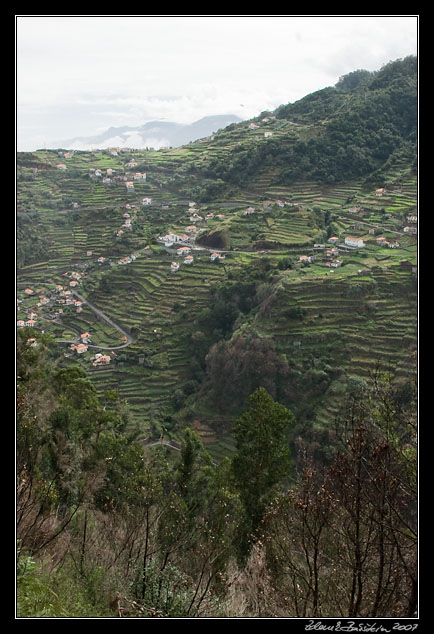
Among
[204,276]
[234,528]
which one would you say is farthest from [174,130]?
[234,528]

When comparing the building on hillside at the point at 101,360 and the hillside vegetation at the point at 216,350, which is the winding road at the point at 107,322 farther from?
the building on hillside at the point at 101,360

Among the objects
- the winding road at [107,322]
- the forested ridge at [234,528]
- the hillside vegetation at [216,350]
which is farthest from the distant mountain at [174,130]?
the forested ridge at [234,528]

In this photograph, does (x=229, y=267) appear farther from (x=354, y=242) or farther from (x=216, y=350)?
(x=216, y=350)

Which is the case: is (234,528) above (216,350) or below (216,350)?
below

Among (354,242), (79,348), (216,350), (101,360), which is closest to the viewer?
(216,350)

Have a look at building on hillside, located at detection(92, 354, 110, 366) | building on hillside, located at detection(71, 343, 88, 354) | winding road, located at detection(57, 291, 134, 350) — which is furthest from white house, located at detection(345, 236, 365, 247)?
building on hillside, located at detection(71, 343, 88, 354)

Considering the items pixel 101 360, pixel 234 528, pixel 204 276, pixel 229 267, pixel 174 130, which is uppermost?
pixel 174 130

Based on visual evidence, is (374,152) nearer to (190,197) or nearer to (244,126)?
(190,197)

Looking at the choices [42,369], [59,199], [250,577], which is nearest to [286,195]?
[59,199]
